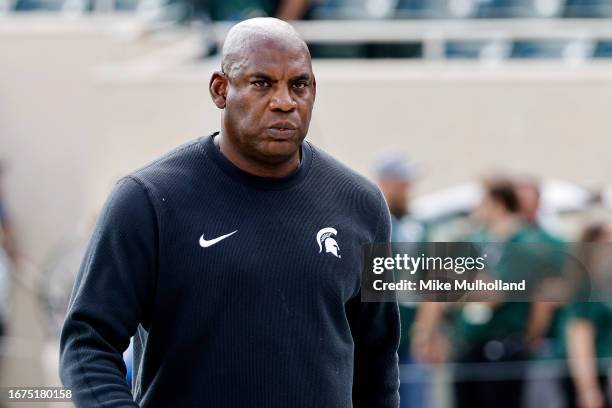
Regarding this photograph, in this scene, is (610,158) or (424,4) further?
(424,4)

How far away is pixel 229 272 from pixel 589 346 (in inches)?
169

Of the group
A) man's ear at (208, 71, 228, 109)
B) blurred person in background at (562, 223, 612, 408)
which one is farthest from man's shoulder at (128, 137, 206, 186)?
blurred person in background at (562, 223, 612, 408)

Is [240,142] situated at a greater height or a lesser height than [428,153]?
greater

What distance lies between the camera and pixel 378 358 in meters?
3.53

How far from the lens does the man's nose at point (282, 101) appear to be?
10.3 ft

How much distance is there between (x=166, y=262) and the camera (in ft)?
10.3

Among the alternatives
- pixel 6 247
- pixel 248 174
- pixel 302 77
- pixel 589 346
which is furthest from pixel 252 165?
pixel 6 247

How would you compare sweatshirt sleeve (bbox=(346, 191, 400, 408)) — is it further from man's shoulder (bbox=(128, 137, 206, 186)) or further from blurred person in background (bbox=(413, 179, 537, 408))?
blurred person in background (bbox=(413, 179, 537, 408))

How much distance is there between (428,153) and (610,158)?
147 centimetres

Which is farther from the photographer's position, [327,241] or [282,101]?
[327,241]

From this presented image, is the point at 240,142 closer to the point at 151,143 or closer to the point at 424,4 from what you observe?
the point at 151,143

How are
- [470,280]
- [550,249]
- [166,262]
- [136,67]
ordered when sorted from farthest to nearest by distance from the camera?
[136,67] < [550,249] < [470,280] < [166,262]

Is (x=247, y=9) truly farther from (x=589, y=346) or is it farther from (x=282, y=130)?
(x=282, y=130)

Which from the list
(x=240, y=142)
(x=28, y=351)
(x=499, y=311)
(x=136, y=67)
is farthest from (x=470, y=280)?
(x=136, y=67)
